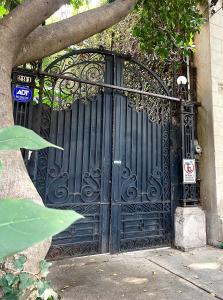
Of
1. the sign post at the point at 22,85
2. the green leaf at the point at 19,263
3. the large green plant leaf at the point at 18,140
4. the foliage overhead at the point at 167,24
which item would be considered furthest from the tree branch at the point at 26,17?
the large green plant leaf at the point at 18,140

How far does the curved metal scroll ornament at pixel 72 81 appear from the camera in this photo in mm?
4332

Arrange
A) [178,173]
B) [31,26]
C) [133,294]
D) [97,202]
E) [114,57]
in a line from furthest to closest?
1. [178,173]
2. [114,57]
3. [97,202]
4. [133,294]
5. [31,26]

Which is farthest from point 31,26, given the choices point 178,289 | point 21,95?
point 178,289

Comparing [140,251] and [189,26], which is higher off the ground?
[189,26]

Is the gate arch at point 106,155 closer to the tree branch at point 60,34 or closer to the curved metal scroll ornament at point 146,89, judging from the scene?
the curved metal scroll ornament at point 146,89

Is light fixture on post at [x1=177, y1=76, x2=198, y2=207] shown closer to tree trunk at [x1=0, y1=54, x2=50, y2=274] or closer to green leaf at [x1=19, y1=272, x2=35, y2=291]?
tree trunk at [x1=0, y1=54, x2=50, y2=274]

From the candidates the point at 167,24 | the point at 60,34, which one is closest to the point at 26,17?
the point at 60,34

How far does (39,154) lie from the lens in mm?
4059

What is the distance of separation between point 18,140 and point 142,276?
11.1 ft

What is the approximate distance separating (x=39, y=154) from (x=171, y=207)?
8.62 feet

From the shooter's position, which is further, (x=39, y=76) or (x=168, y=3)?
(x=168, y=3)

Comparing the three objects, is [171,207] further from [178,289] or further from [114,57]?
[114,57]

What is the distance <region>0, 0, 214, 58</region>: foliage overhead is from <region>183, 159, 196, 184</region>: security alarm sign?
1.99 meters

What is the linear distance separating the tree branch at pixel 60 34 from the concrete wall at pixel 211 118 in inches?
112
